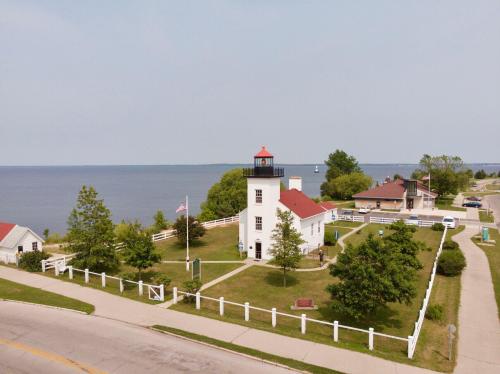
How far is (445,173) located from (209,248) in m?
55.7

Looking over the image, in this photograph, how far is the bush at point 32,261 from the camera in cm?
2609

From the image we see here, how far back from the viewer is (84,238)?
85.2 ft

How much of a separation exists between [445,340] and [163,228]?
38.0m

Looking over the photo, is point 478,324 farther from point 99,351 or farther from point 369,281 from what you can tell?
point 99,351

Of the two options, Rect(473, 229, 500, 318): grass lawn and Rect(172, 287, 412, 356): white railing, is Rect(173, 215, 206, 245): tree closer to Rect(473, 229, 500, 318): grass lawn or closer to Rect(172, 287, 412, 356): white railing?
Rect(172, 287, 412, 356): white railing

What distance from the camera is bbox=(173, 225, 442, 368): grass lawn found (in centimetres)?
1617

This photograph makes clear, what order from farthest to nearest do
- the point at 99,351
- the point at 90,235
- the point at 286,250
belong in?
the point at 90,235 < the point at 286,250 < the point at 99,351

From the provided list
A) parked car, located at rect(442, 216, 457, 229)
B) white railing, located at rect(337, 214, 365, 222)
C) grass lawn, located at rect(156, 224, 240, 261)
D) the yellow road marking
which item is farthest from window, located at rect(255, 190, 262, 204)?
parked car, located at rect(442, 216, 457, 229)

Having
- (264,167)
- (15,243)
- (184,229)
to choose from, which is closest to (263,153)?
(264,167)

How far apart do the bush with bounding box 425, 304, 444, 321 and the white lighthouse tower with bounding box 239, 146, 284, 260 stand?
1554cm

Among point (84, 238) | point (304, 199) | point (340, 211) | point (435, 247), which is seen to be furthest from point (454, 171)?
point (84, 238)

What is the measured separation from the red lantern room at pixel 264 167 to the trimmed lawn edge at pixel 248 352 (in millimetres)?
18816

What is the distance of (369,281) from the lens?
16688mm

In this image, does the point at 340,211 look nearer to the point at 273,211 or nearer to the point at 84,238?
the point at 273,211
